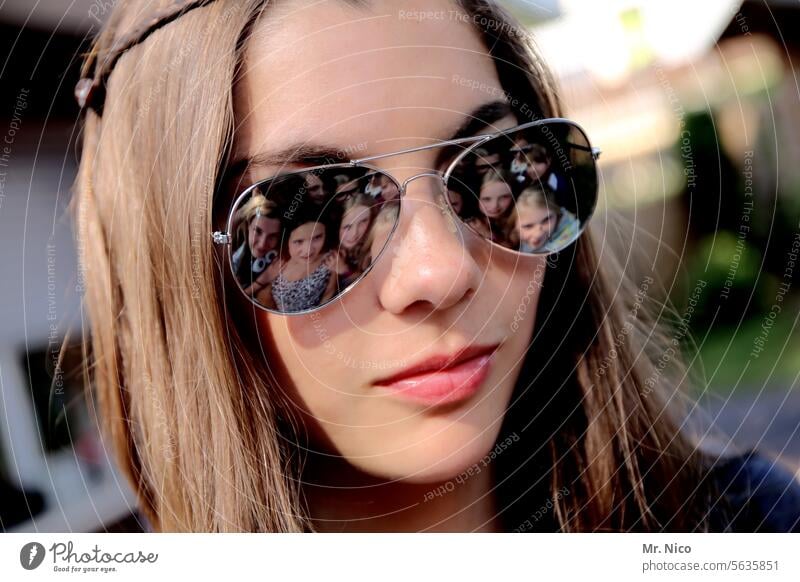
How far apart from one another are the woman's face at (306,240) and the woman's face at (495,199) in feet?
0.51

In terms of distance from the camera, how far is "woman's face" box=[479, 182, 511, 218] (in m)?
0.61

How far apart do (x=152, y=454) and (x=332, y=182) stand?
35cm

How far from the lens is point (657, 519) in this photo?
2.42ft

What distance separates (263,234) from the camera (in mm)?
575

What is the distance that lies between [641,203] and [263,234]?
43 centimetres

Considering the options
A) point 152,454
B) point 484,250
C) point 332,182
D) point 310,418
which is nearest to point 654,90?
point 484,250

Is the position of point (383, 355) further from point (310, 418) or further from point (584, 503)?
point (584, 503)

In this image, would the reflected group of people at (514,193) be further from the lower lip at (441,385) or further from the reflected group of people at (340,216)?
the lower lip at (441,385)

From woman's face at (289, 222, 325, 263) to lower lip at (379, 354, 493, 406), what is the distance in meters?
0.16

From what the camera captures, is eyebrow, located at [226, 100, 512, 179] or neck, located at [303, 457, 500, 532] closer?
eyebrow, located at [226, 100, 512, 179]

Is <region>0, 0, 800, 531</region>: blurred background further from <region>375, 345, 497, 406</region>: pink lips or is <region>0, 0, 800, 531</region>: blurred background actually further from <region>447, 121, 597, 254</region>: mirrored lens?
<region>375, 345, 497, 406</region>: pink lips
